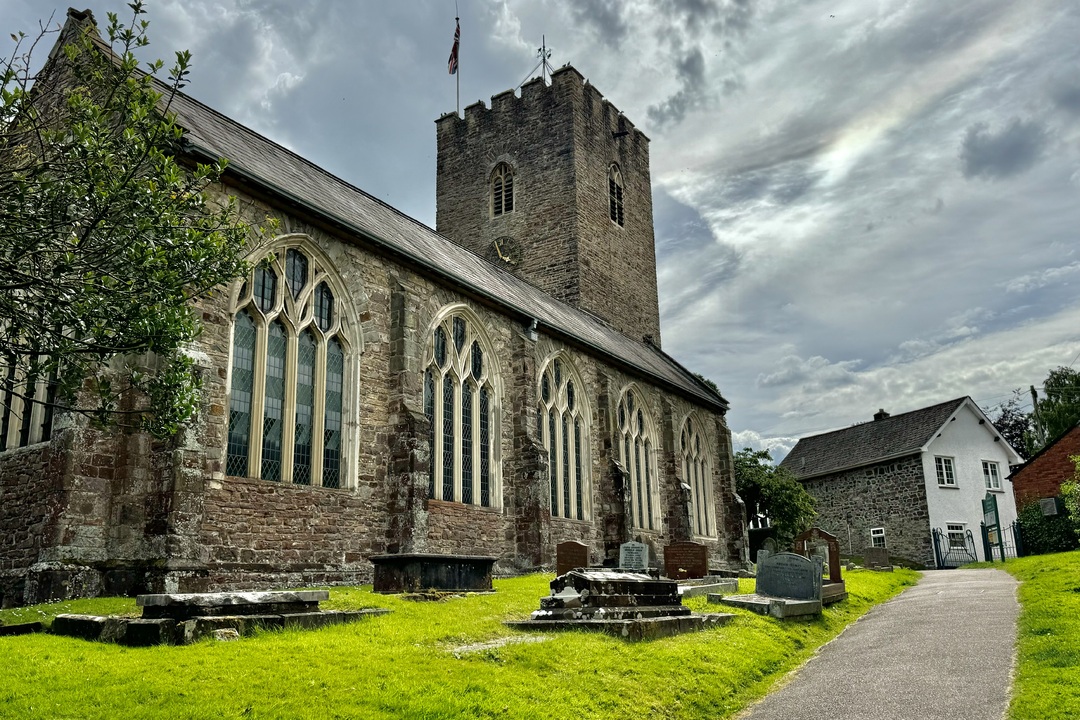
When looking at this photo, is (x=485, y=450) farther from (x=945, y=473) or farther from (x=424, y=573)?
(x=945, y=473)

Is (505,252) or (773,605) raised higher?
(505,252)

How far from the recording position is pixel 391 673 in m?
7.91

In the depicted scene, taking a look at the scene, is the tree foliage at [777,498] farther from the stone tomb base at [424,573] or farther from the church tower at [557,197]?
the stone tomb base at [424,573]

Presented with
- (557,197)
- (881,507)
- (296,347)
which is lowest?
(881,507)

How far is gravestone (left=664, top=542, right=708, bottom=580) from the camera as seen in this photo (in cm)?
1942

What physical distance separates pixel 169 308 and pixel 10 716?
3.56m

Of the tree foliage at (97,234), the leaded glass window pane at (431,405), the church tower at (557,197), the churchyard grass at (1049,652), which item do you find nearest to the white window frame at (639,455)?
the church tower at (557,197)

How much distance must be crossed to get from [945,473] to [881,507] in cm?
333

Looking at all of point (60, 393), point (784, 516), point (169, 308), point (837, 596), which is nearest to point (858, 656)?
point (837, 596)

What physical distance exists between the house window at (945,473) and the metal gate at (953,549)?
2283mm

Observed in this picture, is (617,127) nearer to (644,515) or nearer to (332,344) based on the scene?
(644,515)

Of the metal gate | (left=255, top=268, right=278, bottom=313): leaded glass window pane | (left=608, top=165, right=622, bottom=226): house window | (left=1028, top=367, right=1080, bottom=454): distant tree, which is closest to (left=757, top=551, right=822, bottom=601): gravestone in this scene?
(left=255, top=268, right=278, bottom=313): leaded glass window pane

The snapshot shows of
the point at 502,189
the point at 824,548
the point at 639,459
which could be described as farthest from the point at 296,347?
the point at 502,189

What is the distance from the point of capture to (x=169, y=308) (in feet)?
25.8
